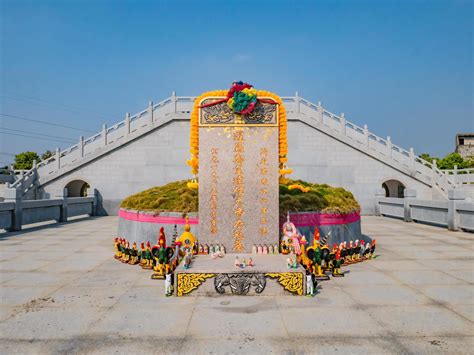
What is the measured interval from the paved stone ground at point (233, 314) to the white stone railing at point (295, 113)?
45.5 ft

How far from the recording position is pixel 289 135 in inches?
833

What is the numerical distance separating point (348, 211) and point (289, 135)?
1269 cm

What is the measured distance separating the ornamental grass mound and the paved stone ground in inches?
71.7

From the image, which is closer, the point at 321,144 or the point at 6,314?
the point at 6,314

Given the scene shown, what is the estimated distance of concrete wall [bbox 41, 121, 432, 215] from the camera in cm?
2064

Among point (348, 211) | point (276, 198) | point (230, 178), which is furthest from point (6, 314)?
point (348, 211)

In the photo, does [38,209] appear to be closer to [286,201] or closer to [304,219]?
[286,201]

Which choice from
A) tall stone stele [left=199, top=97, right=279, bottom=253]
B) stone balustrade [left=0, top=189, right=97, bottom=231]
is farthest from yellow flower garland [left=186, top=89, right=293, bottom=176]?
stone balustrade [left=0, top=189, right=97, bottom=231]

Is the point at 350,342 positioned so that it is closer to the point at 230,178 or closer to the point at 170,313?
the point at 170,313

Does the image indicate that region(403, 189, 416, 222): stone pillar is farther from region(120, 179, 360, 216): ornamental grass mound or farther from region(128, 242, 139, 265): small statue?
region(128, 242, 139, 265): small statue

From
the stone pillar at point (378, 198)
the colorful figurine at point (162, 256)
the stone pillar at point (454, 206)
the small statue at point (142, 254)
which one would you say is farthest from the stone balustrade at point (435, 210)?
the small statue at point (142, 254)

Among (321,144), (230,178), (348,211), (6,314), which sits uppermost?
(321,144)

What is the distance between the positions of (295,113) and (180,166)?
8.47 metres

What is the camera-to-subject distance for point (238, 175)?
23.4ft
